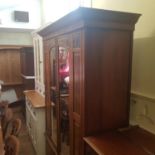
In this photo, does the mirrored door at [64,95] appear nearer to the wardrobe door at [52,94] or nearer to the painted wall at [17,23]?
the wardrobe door at [52,94]

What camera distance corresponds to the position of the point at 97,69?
5.22 ft

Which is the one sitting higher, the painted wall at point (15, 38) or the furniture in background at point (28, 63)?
the painted wall at point (15, 38)

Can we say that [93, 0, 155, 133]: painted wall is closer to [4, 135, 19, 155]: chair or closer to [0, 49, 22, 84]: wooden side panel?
[4, 135, 19, 155]: chair

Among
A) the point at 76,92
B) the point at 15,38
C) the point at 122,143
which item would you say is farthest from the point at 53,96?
the point at 15,38

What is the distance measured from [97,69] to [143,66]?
1.50 ft

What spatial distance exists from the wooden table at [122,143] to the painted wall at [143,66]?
0.14m

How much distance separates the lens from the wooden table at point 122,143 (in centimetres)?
140

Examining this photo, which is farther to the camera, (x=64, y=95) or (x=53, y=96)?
(x=53, y=96)

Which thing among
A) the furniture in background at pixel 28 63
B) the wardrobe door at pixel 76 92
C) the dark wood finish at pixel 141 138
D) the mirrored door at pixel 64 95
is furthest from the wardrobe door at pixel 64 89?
the furniture in background at pixel 28 63

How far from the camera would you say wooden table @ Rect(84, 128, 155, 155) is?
4.60 ft

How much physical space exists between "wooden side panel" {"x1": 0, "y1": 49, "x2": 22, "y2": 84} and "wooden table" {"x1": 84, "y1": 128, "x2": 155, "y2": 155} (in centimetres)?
452

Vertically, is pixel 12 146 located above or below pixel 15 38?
below

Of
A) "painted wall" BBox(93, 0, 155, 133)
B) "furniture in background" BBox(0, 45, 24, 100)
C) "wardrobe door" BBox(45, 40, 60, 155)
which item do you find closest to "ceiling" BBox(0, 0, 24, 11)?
"furniture in background" BBox(0, 45, 24, 100)

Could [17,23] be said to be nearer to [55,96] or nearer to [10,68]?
[10,68]
